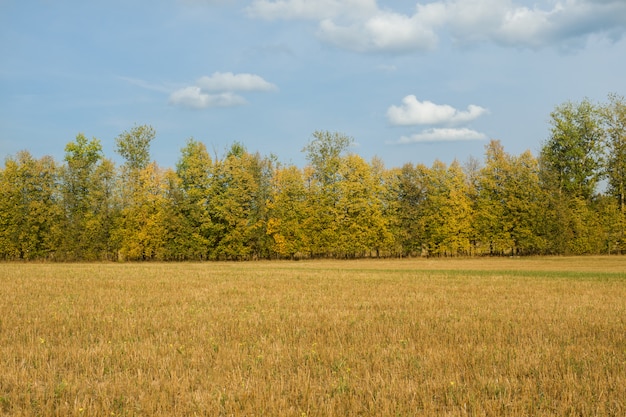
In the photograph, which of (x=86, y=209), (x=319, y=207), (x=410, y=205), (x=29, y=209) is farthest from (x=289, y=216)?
(x=29, y=209)

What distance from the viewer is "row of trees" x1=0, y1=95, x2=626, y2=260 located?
64250mm

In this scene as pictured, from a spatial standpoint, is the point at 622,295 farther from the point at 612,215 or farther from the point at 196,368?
the point at 612,215

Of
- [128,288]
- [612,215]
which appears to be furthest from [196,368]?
[612,215]

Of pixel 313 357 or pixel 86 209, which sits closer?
pixel 313 357

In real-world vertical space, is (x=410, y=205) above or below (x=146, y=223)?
above

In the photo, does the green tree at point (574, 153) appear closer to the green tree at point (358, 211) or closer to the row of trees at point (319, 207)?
the row of trees at point (319, 207)

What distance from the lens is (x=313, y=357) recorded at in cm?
961

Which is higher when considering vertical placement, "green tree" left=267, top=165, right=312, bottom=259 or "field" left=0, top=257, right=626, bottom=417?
"green tree" left=267, top=165, right=312, bottom=259

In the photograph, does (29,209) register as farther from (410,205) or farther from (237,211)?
(410,205)

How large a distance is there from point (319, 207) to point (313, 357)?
58.5 metres

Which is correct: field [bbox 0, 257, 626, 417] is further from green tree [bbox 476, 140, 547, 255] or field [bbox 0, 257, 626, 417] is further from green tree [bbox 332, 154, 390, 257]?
green tree [bbox 476, 140, 547, 255]

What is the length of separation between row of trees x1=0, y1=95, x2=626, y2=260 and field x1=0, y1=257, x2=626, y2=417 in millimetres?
47267

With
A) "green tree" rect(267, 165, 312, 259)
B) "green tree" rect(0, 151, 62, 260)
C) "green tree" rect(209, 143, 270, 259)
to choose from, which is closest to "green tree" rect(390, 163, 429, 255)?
"green tree" rect(267, 165, 312, 259)

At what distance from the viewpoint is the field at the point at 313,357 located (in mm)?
6949
